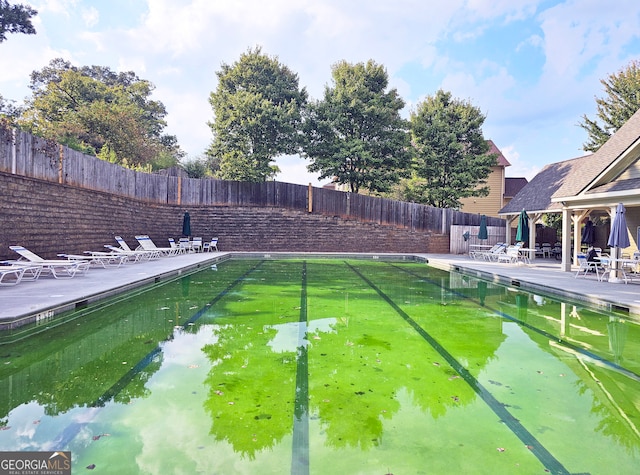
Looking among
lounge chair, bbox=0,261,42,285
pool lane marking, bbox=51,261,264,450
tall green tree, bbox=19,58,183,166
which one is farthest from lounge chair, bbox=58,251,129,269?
tall green tree, bbox=19,58,183,166

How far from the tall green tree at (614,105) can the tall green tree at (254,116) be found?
17.5m

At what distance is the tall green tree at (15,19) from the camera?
17.2 meters

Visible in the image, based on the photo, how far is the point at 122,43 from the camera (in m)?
17.9

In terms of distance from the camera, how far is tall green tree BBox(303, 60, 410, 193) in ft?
74.8

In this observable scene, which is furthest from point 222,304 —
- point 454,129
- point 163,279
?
Result: point 454,129

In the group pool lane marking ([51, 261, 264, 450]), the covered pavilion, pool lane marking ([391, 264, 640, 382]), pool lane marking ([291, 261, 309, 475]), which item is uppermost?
the covered pavilion

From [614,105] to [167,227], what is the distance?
1000 inches

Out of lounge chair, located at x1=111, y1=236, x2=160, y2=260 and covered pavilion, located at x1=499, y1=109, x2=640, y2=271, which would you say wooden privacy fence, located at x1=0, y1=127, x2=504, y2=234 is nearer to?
lounge chair, located at x1=111, y1=236, x2=160, y2=260

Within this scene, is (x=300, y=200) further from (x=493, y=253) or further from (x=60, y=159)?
(x=60, y=159)

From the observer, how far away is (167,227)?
64.1 feet

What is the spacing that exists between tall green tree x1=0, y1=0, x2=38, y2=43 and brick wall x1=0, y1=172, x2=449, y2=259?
9.59 m

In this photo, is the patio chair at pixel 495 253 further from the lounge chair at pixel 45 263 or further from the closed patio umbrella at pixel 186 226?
the lounge chair at pixel 45 263

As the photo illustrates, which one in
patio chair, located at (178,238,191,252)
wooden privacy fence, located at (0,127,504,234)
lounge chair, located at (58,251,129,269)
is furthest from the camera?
wooden privacy fence, located at (0,127,504,234)

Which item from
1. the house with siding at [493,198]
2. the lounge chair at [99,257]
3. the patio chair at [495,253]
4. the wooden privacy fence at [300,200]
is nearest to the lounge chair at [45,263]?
the lounge chair at [99,257]
